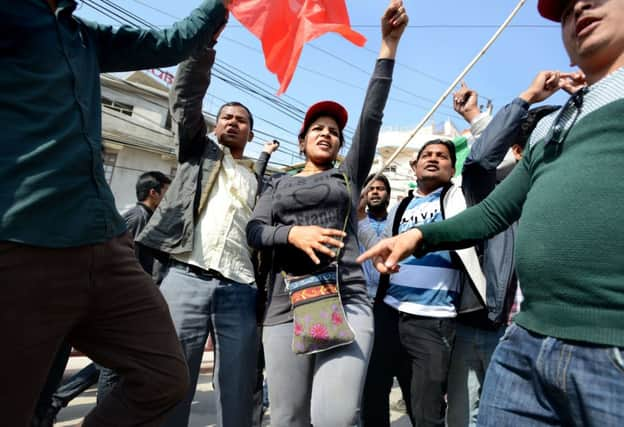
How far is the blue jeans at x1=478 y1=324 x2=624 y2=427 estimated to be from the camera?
95 centimetres

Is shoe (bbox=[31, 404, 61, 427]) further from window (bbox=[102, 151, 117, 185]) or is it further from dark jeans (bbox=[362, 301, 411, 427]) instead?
window (bbox=[102, 151, 117, 185])

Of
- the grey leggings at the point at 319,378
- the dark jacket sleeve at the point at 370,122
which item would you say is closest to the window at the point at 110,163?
the dark jacket sleeve at the point at 370,122

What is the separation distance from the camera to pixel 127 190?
750 inches

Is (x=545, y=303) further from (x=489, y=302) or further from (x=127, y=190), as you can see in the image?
(x=127, y=190)

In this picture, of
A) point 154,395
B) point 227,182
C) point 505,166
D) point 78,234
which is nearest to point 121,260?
point 78,234

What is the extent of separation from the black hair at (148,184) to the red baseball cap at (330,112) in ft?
8.10

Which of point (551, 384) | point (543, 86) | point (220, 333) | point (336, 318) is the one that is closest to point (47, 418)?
point (220, 333)

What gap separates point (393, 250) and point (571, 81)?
155 cm

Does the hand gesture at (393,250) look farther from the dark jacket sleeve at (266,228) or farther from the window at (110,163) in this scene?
the window at (110,163)

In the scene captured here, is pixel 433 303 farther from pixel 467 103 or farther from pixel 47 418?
pixel 47 418

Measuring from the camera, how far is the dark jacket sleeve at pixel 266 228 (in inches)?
77.4

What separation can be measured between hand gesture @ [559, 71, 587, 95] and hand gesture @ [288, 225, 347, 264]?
1460 mm

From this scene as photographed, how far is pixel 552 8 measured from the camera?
1367mm

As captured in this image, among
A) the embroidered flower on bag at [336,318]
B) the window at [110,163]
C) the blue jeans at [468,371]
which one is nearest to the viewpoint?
the embroidered flower on bag at [336,318]
